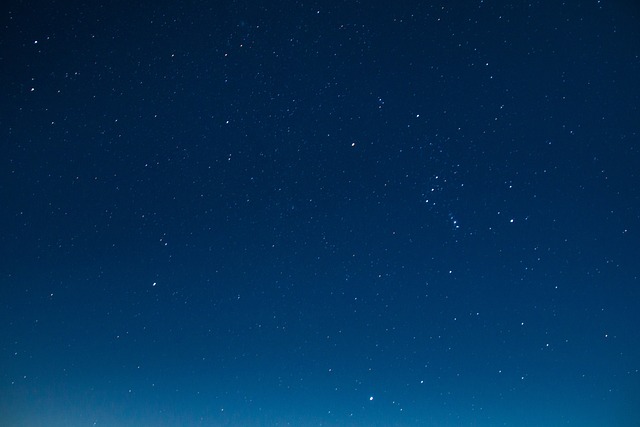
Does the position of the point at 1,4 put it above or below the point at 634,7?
above

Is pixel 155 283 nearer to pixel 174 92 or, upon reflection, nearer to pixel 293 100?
pixel 174 92

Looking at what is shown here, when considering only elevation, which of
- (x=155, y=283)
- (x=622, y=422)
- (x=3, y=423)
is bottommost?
(x=622, y=422)

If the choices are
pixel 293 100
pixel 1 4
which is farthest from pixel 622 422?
pixel 1 4

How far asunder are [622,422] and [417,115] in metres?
1.91

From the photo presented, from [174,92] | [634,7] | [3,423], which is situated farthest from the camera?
[3,423]

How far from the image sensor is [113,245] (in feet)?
5.36

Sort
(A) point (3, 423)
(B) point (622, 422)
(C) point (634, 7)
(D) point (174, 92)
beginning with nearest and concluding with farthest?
(C) point (634, 7) < (D) point (174, 92) < (B) point (622, 422) < (A) point (3, 423)

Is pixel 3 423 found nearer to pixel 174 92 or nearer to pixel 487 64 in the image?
pixel 174 92

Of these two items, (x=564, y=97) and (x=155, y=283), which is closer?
(x=564, y=97)

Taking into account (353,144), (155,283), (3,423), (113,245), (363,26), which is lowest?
(3,423)

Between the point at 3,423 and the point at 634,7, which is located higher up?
the point at 634,7

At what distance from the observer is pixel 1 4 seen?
129cm

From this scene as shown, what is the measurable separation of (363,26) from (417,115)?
1.24ft

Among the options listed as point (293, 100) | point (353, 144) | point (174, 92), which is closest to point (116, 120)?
point (174, 92)
